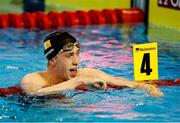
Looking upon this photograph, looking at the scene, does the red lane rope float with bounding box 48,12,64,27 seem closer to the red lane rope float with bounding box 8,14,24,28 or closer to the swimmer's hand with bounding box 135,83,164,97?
the red lane rope float with bounding box 8,14,24,28

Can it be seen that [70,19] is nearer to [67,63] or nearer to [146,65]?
[146,65]

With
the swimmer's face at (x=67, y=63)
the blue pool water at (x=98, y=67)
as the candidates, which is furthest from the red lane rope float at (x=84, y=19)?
the swimmer's face at (x=67, y=63)

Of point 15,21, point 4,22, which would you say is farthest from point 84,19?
point 4,22

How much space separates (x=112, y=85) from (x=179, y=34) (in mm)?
3976

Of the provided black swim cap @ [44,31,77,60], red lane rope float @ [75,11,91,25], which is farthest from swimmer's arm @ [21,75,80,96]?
red lane rope float @ [75,11,91,25]

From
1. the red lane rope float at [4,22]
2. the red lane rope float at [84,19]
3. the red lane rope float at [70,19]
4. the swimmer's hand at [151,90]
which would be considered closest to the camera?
the swimmer's hand at [151,90]

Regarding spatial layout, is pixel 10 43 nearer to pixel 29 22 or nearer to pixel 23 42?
pixel 23 42

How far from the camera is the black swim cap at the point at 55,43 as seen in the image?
414 centimetres

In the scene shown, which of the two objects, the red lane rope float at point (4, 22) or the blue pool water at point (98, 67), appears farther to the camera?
the red lane rope float at point (4, 22)

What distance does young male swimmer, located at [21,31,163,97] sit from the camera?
13.1 feet

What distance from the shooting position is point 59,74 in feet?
13.6

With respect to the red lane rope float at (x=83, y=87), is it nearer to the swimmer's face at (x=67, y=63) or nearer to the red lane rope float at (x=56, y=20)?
the swimmer's face at (x=67, y=63)

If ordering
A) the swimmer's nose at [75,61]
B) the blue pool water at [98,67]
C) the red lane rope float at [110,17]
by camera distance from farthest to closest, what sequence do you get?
the red lane rope float at [110,17] < the swimmer's nose at [75,61] < the blue pool water at [98,67]

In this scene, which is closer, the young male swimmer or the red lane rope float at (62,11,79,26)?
the young male swimmer
